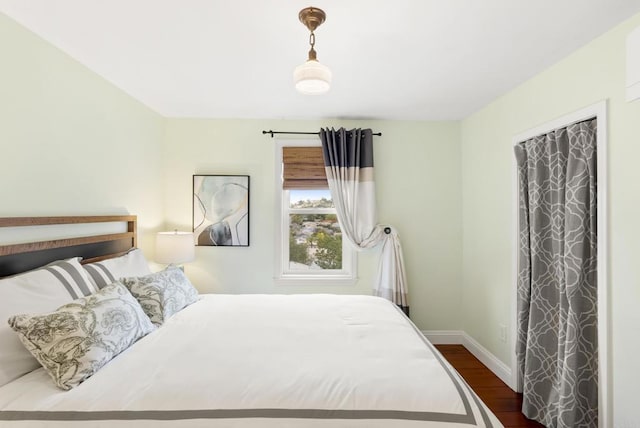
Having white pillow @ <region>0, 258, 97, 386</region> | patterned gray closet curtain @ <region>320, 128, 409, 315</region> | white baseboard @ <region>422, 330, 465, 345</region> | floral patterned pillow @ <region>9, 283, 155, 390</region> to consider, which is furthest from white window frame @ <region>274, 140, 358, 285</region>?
floral patterned pillow @ <region>9, 283, 155, 390</region>

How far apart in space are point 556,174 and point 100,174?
10.6ft

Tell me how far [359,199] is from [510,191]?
1366 millimetres

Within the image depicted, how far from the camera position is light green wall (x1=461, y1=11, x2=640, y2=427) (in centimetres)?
166

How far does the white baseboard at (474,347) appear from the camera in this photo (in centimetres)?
275

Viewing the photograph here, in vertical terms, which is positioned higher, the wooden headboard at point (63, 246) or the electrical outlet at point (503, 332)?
the wooden headboard at point (63, 246)

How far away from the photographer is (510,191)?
2.64 metres

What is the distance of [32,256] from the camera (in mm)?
1812

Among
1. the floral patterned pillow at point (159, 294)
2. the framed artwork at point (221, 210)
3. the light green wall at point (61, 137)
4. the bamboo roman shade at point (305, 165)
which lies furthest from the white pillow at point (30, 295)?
the bamboo roman shade at point (305, 165)

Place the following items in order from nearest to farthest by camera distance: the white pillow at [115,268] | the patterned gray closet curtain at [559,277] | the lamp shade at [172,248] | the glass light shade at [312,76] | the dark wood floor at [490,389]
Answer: the glass light shade at [312,76] → the patterned gray closet curtain at [559,277] → the white pillow at [115,268] → the dark wood floor at [490,389] → the lamp shade at [172,248]

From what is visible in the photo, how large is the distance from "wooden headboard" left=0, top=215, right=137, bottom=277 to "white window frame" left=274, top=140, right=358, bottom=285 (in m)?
1.35

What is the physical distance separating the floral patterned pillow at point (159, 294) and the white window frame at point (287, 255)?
1.26 meters

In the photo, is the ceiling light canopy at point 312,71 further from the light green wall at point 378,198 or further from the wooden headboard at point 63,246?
the light green wall at point 378,198

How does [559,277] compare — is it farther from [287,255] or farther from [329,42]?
[287,255]

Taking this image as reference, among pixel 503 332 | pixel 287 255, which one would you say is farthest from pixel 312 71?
pixel 503 332
